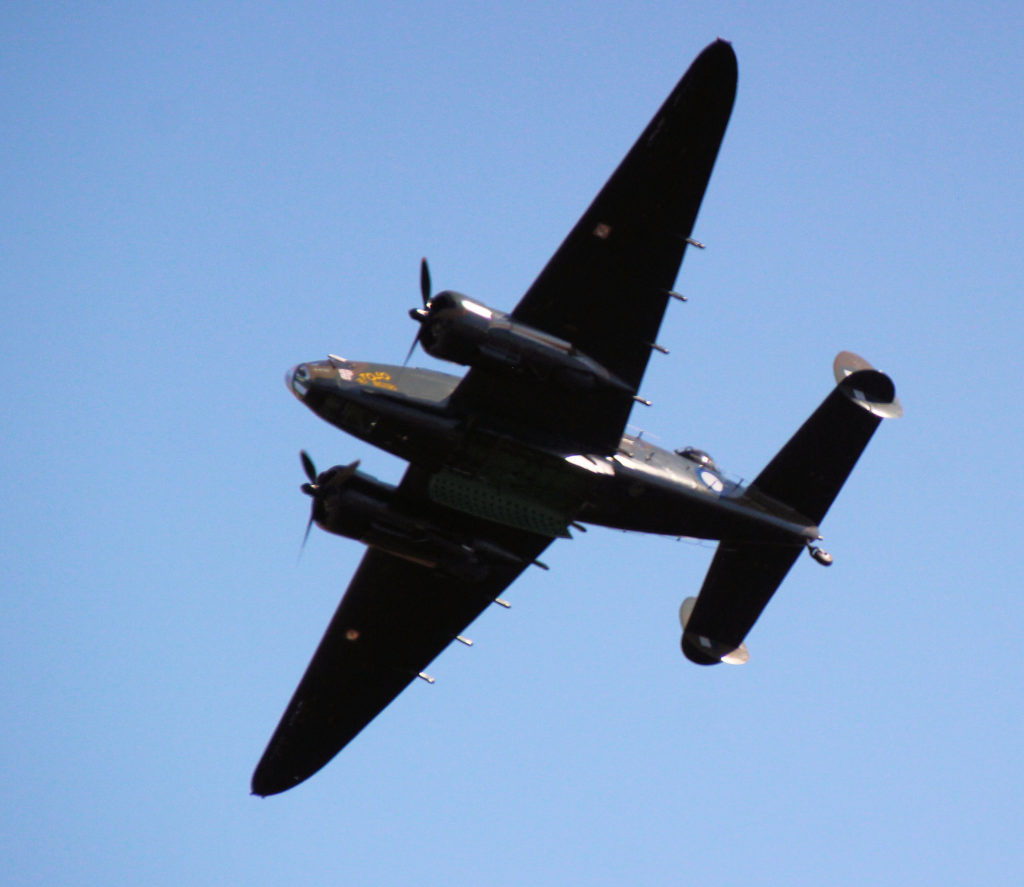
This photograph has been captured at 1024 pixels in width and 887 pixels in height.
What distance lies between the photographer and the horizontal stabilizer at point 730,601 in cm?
3278

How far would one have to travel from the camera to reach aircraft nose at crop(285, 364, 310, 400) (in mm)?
28969

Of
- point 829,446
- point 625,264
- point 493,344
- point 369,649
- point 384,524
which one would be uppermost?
point 625,264

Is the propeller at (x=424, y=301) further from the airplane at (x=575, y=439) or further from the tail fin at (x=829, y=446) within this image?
the tail fin at (x=829, y=446)

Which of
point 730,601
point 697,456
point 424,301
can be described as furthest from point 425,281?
point 730,601

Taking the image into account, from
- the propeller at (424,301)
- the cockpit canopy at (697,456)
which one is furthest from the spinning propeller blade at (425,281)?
the cockpit canopy at (697,456)

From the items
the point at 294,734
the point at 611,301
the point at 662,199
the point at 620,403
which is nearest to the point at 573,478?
the point at 620,403

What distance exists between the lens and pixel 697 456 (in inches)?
1277

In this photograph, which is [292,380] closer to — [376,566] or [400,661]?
[376,566]

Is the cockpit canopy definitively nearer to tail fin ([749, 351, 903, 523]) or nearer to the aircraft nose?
tail fin ([749, 351, 903, 523])

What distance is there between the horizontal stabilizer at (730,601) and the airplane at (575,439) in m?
0.05

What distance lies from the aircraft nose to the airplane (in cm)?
9

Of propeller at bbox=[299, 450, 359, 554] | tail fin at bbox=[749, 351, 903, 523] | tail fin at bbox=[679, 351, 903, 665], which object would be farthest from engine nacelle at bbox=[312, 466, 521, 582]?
tail fin at bbox=[749, 351, 903, 523]

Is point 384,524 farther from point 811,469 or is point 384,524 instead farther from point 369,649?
point 811,469

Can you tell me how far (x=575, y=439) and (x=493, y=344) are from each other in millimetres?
3458
